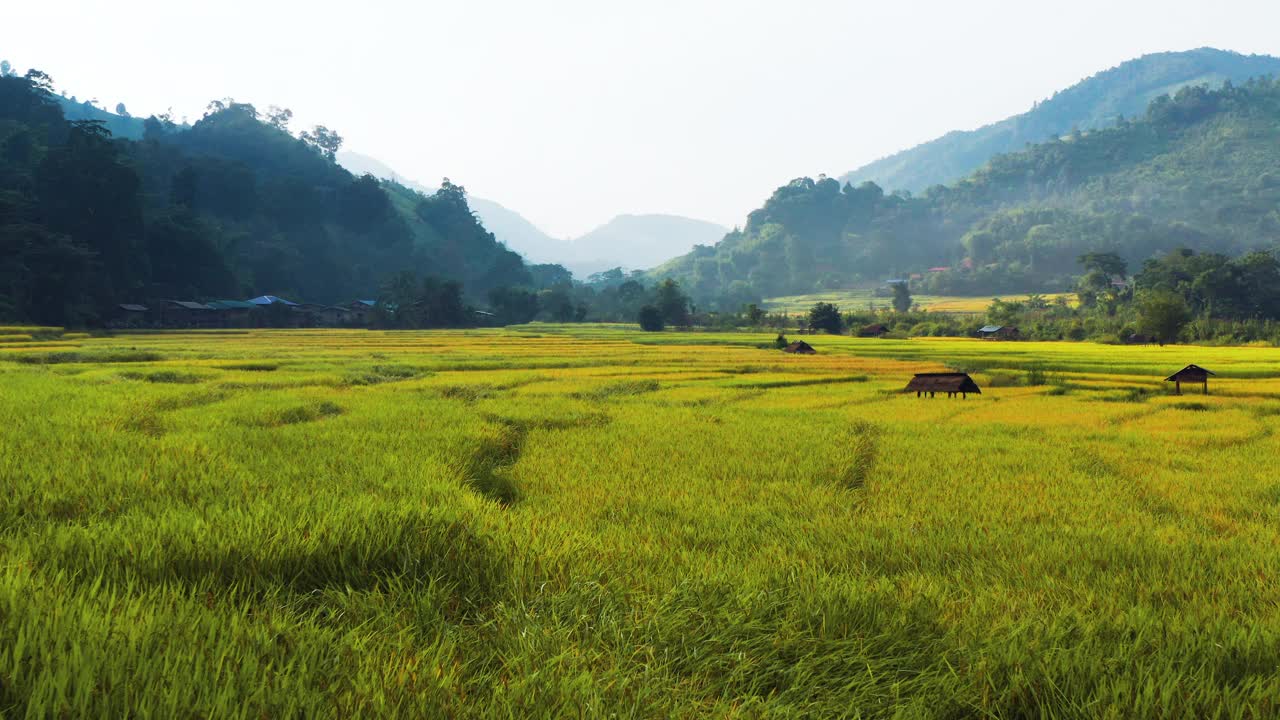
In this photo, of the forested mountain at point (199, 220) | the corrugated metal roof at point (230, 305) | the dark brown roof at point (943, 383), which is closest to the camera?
the dark brown roof at point (943, 383)

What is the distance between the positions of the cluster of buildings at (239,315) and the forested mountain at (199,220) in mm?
2359

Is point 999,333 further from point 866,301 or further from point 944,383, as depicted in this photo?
point 866,301

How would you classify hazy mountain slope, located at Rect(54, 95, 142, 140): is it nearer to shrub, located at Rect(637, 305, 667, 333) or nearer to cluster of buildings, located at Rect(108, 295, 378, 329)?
cluster of buildings, located at Rect(108, 295, 378, 329)

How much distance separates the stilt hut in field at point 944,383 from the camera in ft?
50.7

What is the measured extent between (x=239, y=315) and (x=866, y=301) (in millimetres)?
129772

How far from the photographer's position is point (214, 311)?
70.8m

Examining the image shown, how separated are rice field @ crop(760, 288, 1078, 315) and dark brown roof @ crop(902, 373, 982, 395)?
365 ft

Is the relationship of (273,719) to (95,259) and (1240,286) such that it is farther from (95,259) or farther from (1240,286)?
(1240,286)

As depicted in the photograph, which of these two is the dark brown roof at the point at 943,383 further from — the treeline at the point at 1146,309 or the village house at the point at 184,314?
the village house at the point at 184,314

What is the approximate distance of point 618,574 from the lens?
3.64 metres

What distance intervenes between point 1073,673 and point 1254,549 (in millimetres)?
3200

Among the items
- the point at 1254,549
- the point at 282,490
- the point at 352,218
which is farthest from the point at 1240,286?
the point at 352,218

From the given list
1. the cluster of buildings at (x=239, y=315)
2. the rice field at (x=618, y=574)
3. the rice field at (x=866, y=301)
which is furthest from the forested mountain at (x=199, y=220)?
the rice field at (x=866, y=301)

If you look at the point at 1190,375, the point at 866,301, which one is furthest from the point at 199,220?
the point at 866,301
